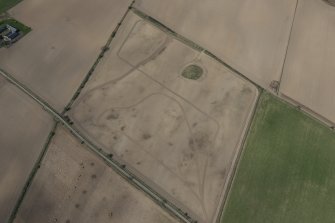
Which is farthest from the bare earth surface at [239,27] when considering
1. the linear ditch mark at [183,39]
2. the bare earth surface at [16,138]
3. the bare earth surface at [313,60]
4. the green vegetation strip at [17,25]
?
the bare earth surface at [16,138]

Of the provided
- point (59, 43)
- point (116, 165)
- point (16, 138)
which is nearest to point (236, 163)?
point (116, 165)

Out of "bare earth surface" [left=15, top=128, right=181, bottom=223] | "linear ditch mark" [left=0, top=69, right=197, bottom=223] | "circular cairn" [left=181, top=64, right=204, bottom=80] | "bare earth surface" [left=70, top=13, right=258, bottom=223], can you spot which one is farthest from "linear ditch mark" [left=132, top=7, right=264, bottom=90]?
"bare earth surface" [left=15, top=128, right=181, bottom=223]

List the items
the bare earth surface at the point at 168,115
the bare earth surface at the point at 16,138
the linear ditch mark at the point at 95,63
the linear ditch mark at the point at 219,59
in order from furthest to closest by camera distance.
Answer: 1. the linear ditch mark at the point at 95,63
2. the linear ditch mark at the point at 219,59
3. the bare earth surface at the point at 168,115
4. the bare earth surface at the point at 16,138

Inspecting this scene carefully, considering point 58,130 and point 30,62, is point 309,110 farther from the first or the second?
point 30,62

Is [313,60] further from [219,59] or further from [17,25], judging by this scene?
[17,25]

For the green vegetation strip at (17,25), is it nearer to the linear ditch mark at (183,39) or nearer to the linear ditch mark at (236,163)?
the linear ditch mark at (183,39)

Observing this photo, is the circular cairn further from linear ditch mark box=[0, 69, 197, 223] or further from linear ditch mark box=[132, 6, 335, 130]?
linear ditch mark box=[0, 69, 197, 223]
